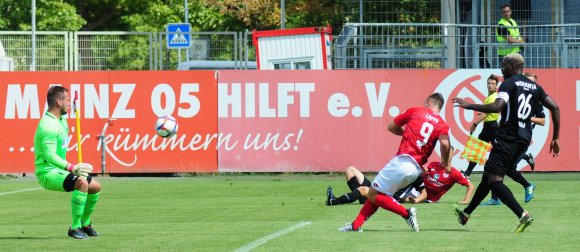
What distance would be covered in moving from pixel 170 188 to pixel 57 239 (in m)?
9.63

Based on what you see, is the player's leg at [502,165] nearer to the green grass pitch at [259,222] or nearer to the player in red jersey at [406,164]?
the green grass pitch at [259,222]

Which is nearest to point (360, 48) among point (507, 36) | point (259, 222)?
point (507, 36)

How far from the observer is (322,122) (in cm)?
2784

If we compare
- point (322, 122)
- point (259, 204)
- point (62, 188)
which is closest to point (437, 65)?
point (322, 122)

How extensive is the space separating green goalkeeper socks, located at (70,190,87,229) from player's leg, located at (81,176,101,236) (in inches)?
4.8

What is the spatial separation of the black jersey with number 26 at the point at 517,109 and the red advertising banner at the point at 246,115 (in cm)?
1299

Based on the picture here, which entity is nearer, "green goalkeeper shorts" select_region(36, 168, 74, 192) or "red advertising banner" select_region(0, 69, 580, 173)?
"green goalkeeper shorts" select_region(36, 168, 74, 192)

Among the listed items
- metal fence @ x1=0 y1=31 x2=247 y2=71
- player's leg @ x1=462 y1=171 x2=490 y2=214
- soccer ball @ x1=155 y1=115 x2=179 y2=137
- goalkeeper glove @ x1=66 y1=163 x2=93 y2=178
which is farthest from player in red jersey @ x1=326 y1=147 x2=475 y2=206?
metal fence @ x1=0 y1=31 x2=247 y2=71

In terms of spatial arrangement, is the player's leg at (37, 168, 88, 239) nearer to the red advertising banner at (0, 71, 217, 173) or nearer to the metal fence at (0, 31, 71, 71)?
the red advertising banner at (0, 71, 217, 173)

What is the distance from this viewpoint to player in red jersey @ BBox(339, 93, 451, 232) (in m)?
14.2

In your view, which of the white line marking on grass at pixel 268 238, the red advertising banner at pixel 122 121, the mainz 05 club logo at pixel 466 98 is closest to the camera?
the white line marking on grass at pixel 268 238

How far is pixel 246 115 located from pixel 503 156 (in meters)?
13.7

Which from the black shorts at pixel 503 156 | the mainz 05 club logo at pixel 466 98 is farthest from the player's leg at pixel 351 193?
the mainz 05 club logo at pixel 466 98

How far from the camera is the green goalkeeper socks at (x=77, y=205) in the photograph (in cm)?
1415
